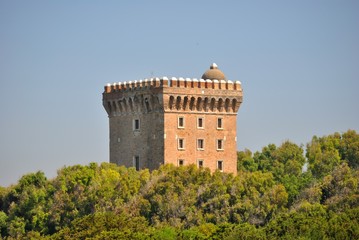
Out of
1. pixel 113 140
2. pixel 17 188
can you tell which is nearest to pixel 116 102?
pixel 113 140

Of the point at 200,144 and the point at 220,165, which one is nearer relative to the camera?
the point at 200,144

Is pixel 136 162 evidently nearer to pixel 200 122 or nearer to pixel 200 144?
pixel 200 144

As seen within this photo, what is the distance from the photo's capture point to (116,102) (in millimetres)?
119625

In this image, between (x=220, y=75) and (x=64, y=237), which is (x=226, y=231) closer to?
(x=64, y=237)

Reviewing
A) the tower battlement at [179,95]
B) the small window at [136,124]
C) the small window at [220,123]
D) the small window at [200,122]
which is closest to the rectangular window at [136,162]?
the small window at [136,124]

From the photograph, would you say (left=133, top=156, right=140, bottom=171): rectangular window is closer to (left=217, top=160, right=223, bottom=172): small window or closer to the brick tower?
the brick tower

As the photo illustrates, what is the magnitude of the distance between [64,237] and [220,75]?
2534 centimetres

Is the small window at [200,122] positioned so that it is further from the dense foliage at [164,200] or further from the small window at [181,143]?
the dense foliage at [164,200]

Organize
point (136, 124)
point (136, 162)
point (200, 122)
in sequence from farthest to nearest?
point (136, 124) → point (136, 162) → point (200, 122)

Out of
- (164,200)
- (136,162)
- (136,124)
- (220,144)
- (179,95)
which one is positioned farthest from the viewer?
(136,124)

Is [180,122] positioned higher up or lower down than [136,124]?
lower down

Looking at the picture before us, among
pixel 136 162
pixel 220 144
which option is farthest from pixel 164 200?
pixel 220 144

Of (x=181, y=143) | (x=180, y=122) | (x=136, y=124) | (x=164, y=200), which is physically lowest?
(x=164, y=200)

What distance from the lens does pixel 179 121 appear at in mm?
114875
